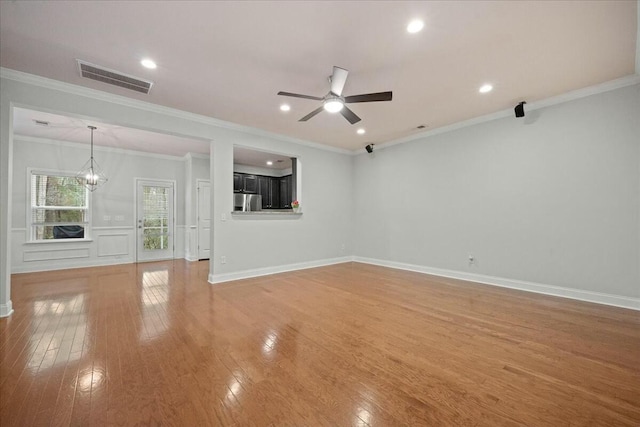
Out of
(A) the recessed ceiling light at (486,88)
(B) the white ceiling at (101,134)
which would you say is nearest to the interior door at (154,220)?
(B) the white ceiling at (101,134)

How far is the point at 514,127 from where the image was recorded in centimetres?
420

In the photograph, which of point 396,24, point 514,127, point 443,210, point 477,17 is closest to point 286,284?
point 443,210

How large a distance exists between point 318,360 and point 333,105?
265 cm

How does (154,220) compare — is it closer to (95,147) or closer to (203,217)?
(203,217)

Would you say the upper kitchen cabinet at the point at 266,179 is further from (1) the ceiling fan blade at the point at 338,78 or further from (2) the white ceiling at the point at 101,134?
(1) the ceiling fan blade at the point at 338,78

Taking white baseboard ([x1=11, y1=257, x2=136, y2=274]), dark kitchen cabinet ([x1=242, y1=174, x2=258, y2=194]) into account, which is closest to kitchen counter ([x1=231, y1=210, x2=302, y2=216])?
dark kitchen cabinet ([x1=242, y1=174, x2=258, y2=194])

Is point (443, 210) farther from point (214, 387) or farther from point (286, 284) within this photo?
point (214, 387)

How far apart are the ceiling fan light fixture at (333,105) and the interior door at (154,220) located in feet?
19.9

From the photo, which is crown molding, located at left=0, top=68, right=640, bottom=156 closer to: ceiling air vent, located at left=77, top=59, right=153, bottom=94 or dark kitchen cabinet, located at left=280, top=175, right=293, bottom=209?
ceiling air vent, located at left=77, top=59, right=153, bottom=94

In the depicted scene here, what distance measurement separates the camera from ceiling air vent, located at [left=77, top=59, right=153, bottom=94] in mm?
2932

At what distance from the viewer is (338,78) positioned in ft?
8.93

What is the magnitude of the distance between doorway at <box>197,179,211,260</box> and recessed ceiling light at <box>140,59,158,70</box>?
4.41 m

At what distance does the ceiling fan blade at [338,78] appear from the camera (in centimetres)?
261

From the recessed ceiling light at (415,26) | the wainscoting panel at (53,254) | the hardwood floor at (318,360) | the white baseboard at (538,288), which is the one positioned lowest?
the hardwood floor at (318,360)
